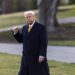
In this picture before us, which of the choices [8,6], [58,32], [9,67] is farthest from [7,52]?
[8,6]

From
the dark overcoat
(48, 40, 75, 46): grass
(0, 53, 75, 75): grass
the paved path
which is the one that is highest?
the dark overcoat

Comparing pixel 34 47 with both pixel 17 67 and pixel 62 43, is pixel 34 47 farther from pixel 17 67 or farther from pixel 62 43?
pixel 62 43

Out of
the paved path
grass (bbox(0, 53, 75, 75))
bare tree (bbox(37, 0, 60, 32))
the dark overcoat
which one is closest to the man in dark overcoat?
the dark overcoat

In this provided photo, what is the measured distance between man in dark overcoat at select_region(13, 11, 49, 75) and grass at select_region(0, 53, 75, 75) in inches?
121

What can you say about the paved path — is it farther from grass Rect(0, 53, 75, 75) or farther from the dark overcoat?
the dark overcoat

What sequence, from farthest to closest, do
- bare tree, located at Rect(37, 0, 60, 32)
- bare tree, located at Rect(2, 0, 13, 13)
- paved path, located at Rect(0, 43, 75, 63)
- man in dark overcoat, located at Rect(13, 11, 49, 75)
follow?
1. bare tree, located at Rect(2, 0, 13, 13)
2. bare tree, located at Rect(37, 0, 60, 32)
3. paved path, located at Rect(0, 43, 75, 63)
4. man in dark overcoat, located at Rect(13, 11, 49, 75)

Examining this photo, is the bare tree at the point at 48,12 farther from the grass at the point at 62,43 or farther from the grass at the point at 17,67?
the grass at the point at 17,67

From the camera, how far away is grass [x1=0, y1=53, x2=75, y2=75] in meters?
11.6

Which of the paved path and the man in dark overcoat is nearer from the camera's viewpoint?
the man in dark overcoat

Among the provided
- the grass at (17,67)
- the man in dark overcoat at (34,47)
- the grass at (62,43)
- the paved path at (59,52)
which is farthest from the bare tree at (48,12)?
the man in dark overcoat at (34,47)

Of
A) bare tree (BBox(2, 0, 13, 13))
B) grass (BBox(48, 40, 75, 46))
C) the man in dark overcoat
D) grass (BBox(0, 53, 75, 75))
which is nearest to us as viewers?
the man in dark overcoat

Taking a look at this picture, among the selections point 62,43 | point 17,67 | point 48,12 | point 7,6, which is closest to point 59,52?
point 62,43

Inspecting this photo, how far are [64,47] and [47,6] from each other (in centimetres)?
578

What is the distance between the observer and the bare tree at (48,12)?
22859mm
